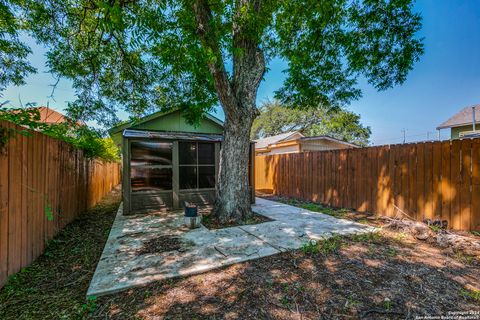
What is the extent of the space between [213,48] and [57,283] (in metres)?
4.60

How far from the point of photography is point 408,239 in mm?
3971

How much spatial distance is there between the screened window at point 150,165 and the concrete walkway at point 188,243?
1.02m

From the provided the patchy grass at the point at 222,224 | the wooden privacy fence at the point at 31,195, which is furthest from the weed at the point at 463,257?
the wooden privacy fence at the point at 31,195

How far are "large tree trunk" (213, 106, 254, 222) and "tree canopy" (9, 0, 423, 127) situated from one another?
0.74 m

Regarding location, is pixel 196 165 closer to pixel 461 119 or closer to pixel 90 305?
pixel 90 305

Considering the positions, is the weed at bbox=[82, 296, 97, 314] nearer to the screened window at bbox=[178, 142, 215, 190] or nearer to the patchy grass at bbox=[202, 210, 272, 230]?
the patchy grass at bbox=[202, 210, 272, 230]

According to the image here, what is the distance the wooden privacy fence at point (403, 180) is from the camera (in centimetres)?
419

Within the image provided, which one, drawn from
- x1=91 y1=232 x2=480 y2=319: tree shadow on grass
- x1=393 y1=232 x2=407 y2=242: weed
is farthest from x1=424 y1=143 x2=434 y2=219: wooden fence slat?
x1=91 y1=232 x2=480 y2=319: tree shadow on grass

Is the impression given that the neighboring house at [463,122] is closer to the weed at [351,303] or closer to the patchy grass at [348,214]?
the patchy grass at [348,214]

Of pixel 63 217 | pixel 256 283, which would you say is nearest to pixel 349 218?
pixel 256 283

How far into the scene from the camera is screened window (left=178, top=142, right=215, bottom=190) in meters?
6.62

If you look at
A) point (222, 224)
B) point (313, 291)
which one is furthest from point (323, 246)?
point (222, 224)

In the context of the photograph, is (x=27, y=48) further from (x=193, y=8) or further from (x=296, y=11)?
(x=296, y=11)

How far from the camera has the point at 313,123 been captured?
2703cm
